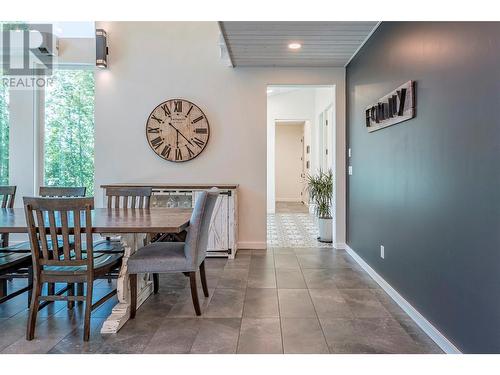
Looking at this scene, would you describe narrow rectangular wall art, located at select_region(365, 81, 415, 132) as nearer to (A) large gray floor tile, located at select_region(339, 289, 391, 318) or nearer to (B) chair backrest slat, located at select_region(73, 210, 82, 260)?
(A) large gray floor tile, located at select_region(339, 289, 391, 318)

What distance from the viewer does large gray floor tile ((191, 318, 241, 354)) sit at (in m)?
2.10

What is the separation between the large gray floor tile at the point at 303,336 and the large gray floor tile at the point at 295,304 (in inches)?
3.6

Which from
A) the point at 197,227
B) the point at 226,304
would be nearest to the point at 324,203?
the point at 226,304

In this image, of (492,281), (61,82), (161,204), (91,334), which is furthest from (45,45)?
(492,281)

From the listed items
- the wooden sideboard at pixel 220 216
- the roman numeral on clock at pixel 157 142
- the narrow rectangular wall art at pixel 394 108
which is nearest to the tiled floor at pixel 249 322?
the wooden sideboard at pixel 220 216

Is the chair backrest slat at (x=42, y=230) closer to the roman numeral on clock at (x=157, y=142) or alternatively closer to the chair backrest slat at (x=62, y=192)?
the chair backrest slat at (x=62, y=192)

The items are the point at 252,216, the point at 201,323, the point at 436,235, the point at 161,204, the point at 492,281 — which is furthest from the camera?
the point at 252,216

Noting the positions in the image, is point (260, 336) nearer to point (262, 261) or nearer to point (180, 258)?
point (180, 258)

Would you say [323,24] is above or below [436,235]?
above

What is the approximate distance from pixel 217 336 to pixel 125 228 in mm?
918

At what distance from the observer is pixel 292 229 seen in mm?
6453

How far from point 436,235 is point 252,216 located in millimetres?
2899

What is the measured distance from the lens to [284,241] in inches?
212
